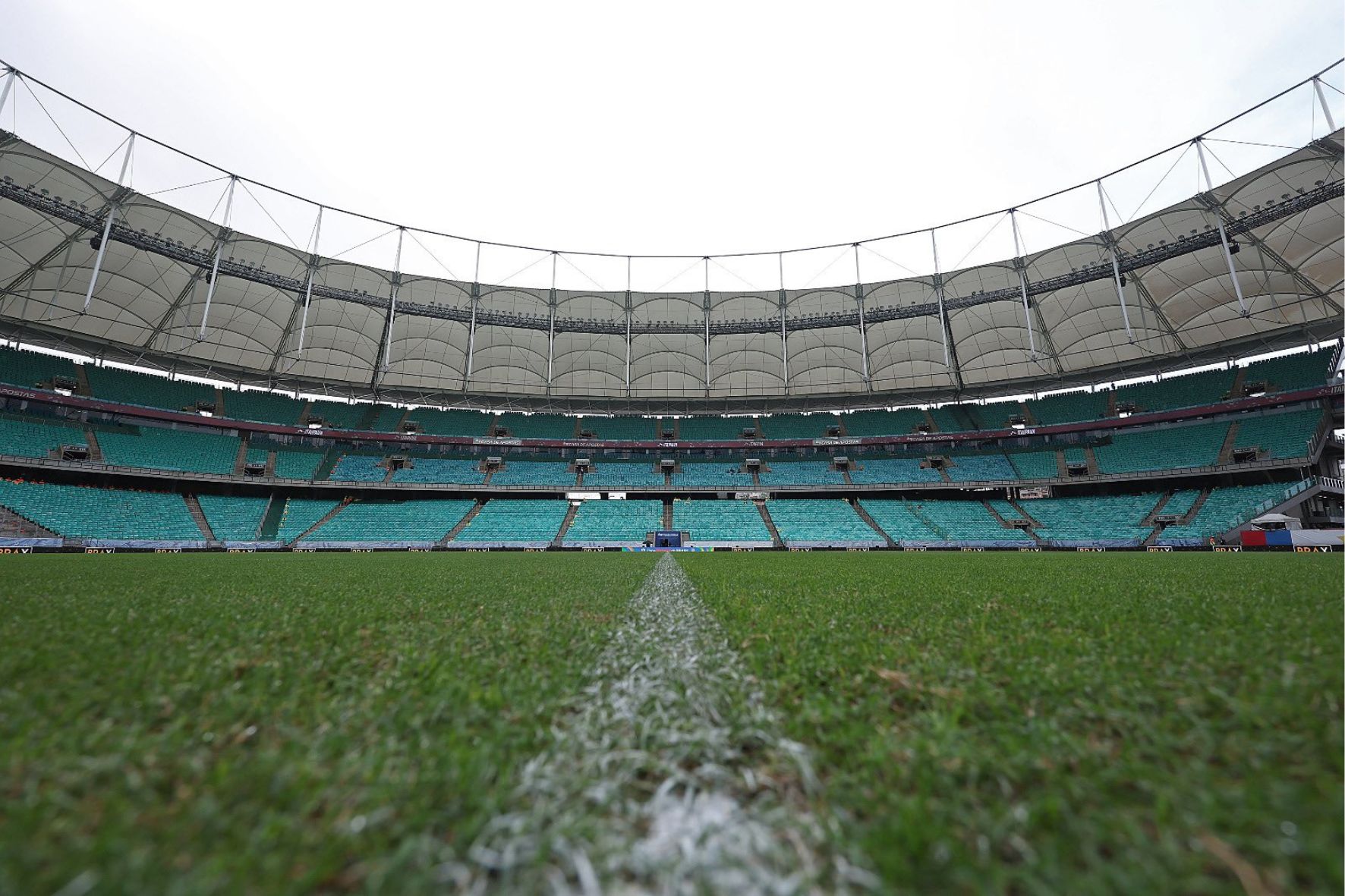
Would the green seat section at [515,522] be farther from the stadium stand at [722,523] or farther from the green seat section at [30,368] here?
the green seat section at [30,368]

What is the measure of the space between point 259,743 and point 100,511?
117ft

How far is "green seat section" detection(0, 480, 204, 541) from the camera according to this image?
22969mm

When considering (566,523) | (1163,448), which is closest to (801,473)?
(566,523)

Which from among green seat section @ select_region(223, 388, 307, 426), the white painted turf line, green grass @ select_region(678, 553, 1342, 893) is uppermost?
green seat section @ select_region(223, 388, 307, 426)

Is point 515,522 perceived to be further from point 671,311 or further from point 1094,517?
point 1094,517

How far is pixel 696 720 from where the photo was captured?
1521 mm

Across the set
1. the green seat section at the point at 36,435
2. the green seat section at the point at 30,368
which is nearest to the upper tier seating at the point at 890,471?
the green seat section at the point at 36,435

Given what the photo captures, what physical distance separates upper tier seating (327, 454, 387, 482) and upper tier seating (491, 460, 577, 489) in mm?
7270

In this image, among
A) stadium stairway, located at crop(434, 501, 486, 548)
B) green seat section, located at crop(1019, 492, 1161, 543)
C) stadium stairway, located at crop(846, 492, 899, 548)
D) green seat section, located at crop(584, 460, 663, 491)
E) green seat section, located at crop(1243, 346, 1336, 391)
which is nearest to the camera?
green seat section, located at crop(1019, 492, 1161, 543)

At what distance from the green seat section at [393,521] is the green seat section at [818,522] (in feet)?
65.9

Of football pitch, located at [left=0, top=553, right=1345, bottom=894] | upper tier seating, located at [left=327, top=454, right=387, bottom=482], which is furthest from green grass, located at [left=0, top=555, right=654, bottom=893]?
upper tier seating, located at [left=327, top=454, right=387, bottom=482]

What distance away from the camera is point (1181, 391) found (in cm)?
3294

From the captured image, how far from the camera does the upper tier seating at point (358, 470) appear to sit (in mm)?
34344

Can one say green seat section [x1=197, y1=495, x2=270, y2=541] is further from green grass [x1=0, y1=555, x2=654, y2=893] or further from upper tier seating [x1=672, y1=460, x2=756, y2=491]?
green grass [x1=0, y1=555, x2=654, y2=893]
